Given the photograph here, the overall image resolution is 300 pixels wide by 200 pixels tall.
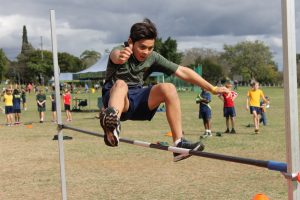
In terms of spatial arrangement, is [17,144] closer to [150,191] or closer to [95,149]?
[95,149]

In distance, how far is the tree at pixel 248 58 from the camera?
116m

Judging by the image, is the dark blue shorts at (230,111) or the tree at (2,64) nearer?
the dark blue shorts at (230,111)

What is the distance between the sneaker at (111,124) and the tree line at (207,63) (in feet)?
295

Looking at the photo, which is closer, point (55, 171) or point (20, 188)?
point (20, 188)

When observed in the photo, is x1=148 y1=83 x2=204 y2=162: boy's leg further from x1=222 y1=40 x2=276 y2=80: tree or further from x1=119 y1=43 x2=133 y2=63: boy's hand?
x1=222 y1=40 x2=276 y2=80: tree

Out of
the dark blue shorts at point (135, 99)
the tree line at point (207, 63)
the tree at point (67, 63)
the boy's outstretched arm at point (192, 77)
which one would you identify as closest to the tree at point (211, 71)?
the tree line at point (207, 63)

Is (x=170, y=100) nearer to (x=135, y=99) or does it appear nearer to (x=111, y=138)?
(x=135, y=99)

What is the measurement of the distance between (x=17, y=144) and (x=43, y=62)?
284 ft

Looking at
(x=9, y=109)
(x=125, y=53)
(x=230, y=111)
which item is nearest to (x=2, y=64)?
(x=9, y=109)

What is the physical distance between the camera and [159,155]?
400 inches

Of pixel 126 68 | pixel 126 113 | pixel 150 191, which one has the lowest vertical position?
pixel 150 191

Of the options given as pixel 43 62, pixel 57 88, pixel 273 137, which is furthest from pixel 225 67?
pixel 57 88

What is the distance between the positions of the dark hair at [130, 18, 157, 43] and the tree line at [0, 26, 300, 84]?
89.6 meters

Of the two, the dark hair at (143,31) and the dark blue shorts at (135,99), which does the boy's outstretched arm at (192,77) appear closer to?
the dark blue shorts at (135,99)
